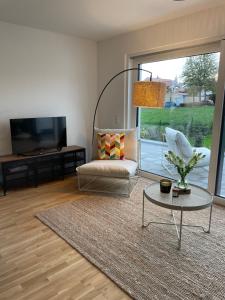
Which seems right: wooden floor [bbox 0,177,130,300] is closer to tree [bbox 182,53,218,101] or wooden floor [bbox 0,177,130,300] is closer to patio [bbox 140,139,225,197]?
patio [bbox 140,139,225,197]

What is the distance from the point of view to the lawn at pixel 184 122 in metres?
3.25

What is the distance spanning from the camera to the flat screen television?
11.6ft

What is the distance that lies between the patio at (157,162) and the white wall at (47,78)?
1.24 metres

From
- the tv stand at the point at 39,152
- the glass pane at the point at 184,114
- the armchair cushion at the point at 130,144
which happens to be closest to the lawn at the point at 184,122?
the glass pane at the point at 184,114

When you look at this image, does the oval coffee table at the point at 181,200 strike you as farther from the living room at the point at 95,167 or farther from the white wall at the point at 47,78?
the white wall at the point at 47,78

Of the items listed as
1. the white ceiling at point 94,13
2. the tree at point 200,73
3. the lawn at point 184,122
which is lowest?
the lawn at point 184,122

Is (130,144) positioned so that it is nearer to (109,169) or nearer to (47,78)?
(109,169)

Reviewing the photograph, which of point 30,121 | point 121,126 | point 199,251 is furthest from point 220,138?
point 30,121

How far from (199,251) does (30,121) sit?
2.88 metres

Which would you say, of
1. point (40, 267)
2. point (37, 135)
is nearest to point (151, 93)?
→ point (37, 135)

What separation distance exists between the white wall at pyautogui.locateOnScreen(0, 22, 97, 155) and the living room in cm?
2

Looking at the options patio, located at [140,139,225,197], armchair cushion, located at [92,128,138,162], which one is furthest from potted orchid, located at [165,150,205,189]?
armchair cushion, located at [92,128,138,162]

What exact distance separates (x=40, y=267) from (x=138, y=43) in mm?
3438

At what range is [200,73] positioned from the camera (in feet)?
10.7
